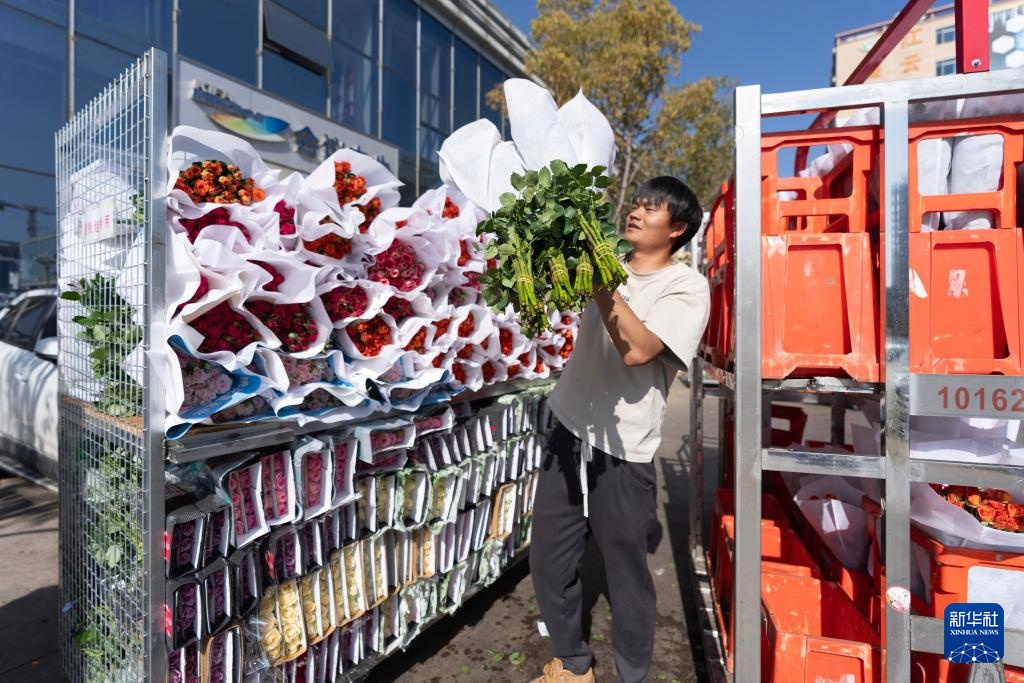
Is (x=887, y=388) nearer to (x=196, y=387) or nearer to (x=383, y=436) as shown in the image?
(x=383, y=436)

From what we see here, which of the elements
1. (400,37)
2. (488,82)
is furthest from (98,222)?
(488,82)

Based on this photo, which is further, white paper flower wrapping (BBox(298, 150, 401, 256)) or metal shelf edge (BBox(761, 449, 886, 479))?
white paper flower wrapping (BBox(298, 150, 401, 256))

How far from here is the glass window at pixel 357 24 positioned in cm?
1023

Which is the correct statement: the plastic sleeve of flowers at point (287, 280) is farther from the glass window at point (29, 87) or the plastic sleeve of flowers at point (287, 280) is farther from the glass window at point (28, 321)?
the glass window at point (29, 87)

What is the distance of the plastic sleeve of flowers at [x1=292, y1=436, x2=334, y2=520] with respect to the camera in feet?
6.08

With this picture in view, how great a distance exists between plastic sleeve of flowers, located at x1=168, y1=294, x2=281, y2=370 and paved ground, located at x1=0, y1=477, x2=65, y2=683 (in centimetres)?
194

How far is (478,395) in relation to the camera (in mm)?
2730

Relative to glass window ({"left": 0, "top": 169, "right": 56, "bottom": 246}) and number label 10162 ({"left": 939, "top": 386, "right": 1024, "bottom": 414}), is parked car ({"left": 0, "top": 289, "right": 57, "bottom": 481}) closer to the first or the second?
glass window ({"left": 0, "top": 169, "right": 56, "bottom": 246})

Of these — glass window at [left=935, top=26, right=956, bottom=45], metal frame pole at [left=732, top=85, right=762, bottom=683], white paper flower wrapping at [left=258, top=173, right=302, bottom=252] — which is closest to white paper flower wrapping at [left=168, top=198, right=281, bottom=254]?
white paper flower wrapping at [left=258, top=173, right=302, bottom=252]

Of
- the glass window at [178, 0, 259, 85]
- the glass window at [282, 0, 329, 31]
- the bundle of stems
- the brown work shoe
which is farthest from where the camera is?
the glass window at [282, 0, 329, 31]

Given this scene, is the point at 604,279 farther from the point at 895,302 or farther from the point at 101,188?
the point at 101,188

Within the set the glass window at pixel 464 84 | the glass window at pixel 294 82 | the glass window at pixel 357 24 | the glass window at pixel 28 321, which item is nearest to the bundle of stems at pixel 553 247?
the glass window at pixel 28 321

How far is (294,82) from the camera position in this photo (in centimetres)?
950

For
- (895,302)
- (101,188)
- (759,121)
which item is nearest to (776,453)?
(895,302)
